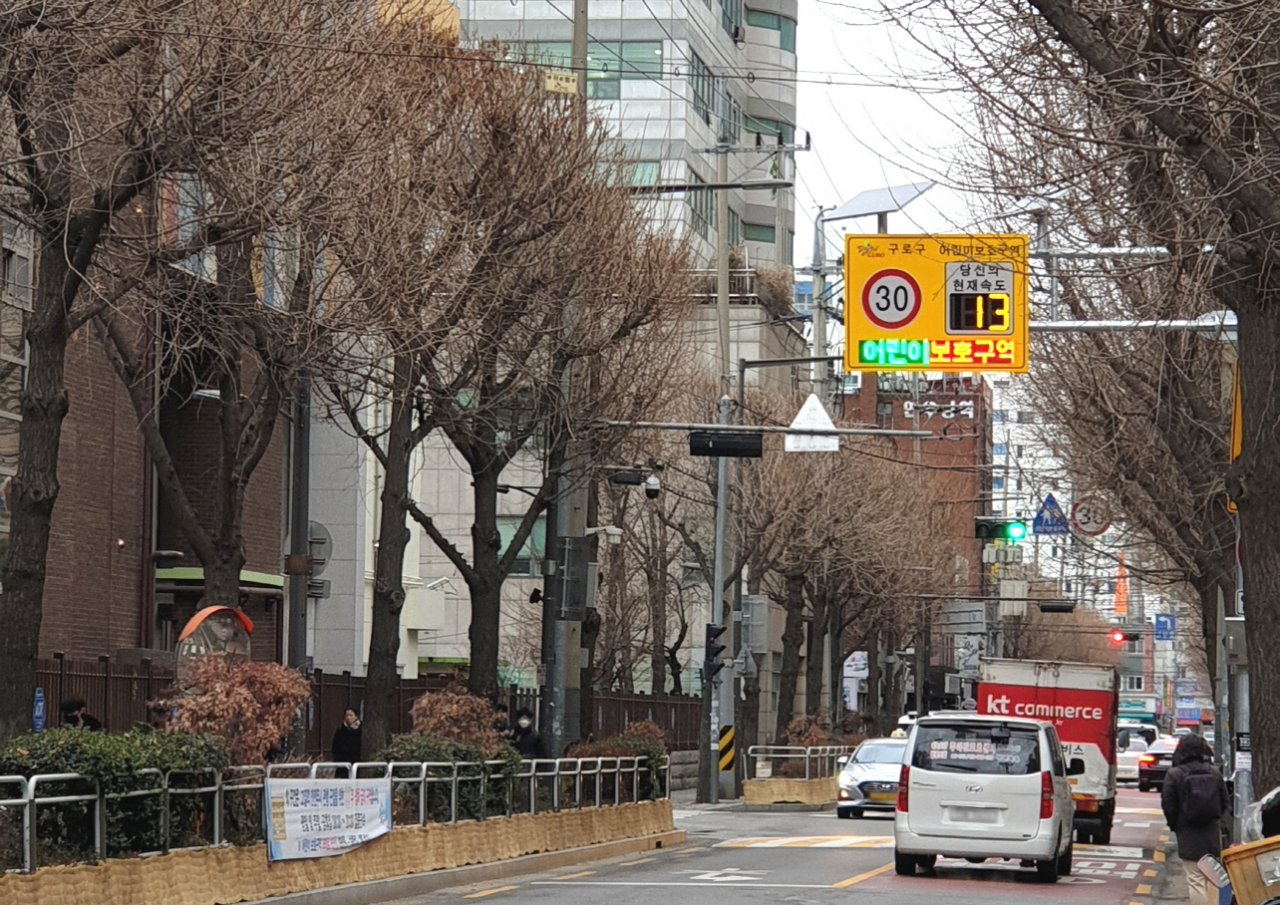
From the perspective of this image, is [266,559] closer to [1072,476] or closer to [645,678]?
[1072,476]

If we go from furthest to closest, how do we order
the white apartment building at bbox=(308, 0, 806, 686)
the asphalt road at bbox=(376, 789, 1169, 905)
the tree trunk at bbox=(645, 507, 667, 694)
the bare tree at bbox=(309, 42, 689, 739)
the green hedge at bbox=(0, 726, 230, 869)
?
the white apartment building at bbox=(308, 0, 806, 686)
the tree trunk at bbox=(645, 507, 667, 694)
the bare tree at bbox=(309, 42, 689, 739)
the asphalt road at bbox=(376, 789, 1169, 905)
the green hedge at bbox=(0, 726, 230, 869)

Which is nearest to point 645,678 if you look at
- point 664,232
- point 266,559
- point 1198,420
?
point 266,559

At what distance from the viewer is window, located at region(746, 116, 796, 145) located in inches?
2985

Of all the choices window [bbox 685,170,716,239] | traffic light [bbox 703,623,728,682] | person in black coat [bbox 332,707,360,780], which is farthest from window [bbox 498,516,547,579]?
person in black coat [bbox 332,707,360,780]

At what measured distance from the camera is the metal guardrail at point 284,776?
14.4 metres

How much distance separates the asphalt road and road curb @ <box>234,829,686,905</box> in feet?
0.88

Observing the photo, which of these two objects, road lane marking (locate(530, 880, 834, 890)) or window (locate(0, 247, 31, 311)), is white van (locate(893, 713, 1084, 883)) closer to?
road lane marking (locate(530, 880, 834, 890))

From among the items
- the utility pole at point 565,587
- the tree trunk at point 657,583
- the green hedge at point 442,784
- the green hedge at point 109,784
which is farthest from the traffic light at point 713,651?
the green hedge at point 109,784

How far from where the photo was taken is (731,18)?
72.4 meters

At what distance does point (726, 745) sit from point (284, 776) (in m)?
26.8

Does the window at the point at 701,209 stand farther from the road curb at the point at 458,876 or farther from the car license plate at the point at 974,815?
the car license plate at the point at 974,815

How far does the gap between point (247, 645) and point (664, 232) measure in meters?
11.0

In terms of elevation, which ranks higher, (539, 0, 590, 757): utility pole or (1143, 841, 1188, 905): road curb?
(539, 0, 590, 757): utility pole

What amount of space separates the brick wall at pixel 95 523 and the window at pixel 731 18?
4298 centimetres
